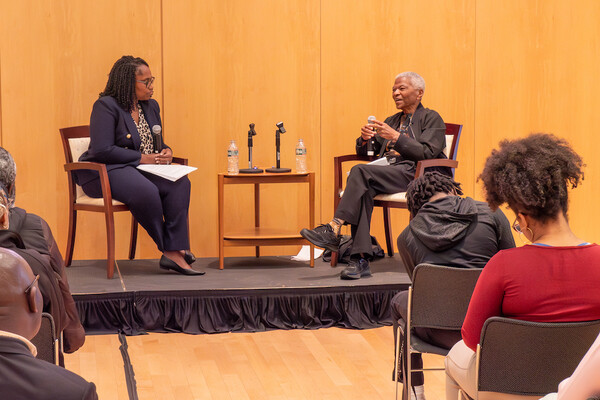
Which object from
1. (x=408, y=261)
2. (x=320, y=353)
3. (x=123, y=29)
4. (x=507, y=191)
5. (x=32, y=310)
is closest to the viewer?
(x=32, y=310)

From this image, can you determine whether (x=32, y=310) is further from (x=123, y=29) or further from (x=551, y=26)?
(x=551, y=26)

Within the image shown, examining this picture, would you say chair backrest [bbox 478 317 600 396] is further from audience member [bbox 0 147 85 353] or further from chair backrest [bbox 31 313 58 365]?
audience member [bbox 0 147 85 353]

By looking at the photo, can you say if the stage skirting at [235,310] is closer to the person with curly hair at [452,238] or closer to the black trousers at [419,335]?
the black trousers at [419,335]

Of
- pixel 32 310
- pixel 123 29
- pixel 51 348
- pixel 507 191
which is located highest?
pixel 123 29

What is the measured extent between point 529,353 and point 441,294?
718 mm

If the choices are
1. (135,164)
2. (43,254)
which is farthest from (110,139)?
(43,254)

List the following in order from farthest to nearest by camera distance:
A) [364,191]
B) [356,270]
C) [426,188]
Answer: [364,191] → [356,270] → [426,188]

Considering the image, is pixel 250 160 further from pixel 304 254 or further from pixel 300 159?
pixel 304 254

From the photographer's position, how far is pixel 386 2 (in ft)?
19.5

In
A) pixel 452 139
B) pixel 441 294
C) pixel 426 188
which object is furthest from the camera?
pixel 452 139

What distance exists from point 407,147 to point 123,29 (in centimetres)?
212

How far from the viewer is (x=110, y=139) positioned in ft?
16.2

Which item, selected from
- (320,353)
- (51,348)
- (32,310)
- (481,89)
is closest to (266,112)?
(481,89)

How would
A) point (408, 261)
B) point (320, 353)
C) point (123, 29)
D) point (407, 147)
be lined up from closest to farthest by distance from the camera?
point (408, 261)
point (320, 353)
point (407, 147)
point (123, 29)
